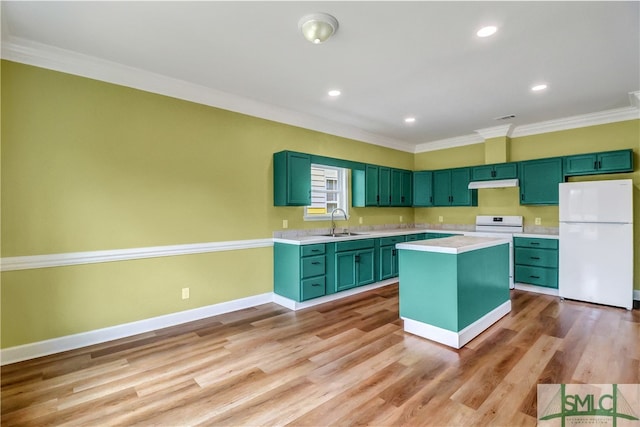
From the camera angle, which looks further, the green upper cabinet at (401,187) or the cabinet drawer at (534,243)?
the green upper cabinet at (401,187)

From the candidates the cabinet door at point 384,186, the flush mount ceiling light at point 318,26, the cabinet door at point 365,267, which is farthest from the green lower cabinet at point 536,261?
the flush mount ceiling light at point 318,26

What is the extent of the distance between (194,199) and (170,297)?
113 centimetres

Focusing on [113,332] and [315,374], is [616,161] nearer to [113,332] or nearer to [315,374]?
[315,374]

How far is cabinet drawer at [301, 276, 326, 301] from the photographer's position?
3911 mm

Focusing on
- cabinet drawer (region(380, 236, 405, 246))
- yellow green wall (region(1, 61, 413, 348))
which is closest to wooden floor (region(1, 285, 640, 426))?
Answer: yellow green wall (region(1, 61, 413, 348))

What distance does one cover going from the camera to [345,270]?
14.5 feet

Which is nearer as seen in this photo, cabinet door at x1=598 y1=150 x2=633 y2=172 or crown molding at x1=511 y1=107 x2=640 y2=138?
cabinet door at x1=598 y1=150 x2=633 y2=172

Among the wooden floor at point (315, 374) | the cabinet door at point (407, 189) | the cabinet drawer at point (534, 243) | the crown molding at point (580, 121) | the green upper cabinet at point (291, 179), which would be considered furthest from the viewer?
the cabinet door at point (407, 189)

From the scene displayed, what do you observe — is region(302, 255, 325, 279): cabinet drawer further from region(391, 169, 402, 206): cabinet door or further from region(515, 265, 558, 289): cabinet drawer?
region(515, 265, 558, 289): cabinet drawer

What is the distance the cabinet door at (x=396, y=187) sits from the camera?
5.83 m

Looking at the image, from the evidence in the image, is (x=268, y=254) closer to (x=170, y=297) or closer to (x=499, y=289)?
(x=170, y=297)

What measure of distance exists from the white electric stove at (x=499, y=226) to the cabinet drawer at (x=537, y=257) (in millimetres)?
121

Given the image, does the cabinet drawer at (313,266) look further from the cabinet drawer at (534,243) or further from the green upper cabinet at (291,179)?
the cabinet drawer at (534,243)

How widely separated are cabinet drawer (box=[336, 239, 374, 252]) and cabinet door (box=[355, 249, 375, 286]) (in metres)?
0.08
